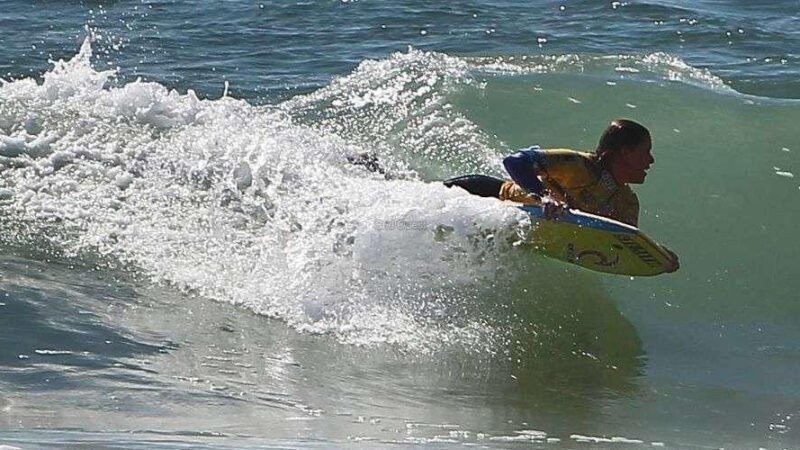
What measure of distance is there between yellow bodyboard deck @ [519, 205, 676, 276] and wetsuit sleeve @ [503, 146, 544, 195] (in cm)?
11

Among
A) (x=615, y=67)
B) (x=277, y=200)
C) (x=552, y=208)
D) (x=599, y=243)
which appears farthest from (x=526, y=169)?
(x=615, y=67)

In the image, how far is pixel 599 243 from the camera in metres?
6.98

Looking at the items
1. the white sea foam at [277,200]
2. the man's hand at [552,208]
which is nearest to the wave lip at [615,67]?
the white sea foam at [277,200]

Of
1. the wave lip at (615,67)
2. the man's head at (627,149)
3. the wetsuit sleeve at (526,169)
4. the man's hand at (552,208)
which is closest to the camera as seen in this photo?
the man's head at (627,149)

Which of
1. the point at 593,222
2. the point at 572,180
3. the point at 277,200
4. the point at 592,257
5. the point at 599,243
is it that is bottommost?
the point at 277,200

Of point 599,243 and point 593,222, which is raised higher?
point 593,222

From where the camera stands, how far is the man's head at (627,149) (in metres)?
6.80

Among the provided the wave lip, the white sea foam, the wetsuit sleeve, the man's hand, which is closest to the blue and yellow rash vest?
the wetsuit sleeve

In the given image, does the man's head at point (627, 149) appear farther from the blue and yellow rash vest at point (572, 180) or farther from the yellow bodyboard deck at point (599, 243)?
the yellow bodyboard deck at point (599, 243)

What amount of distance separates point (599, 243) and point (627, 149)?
541 millimetres

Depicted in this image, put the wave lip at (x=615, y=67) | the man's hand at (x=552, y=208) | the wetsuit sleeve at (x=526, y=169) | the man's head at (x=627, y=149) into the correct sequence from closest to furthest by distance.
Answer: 1. the man's head at (x=627, y=149)
2. the man's hand at (x=552, y=208)
3. the wetsuit sleeve at (x=526, y=169)
4. the wave lip at (x=615, y=67)

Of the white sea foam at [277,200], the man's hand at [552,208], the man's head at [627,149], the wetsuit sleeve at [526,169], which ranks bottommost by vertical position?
the white sea foam at [277,200]

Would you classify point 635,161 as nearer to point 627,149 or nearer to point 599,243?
point 627,149

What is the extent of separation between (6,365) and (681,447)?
9.16 ft
